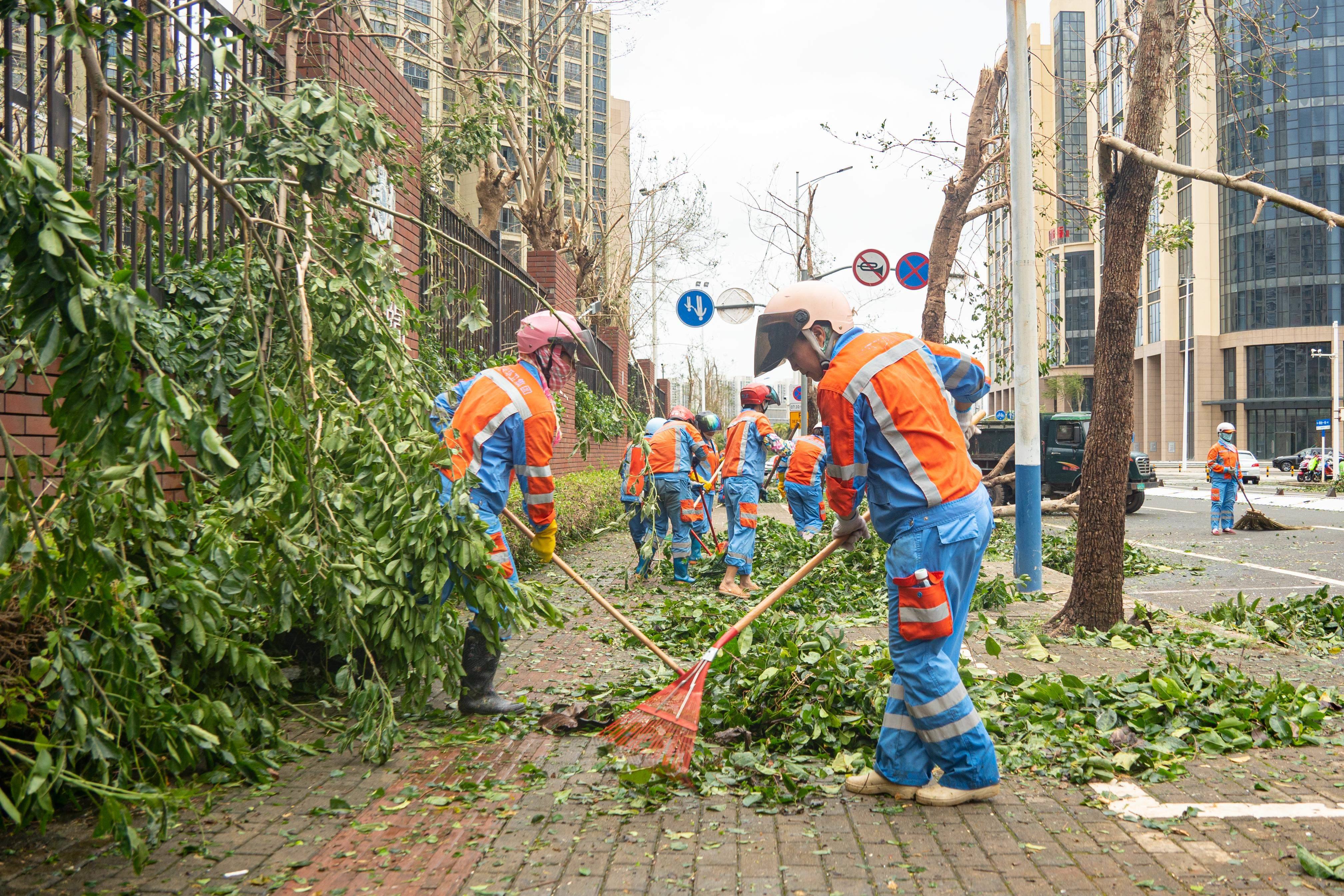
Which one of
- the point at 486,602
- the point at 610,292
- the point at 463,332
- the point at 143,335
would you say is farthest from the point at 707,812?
the point at 610,292

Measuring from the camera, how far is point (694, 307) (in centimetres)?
1527

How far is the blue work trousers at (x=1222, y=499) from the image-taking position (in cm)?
1678

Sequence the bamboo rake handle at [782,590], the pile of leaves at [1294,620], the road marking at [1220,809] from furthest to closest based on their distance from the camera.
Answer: the pile of leaves at [1294,620], the bamboo rake handle at [782,590], the road marking at [1220,809]

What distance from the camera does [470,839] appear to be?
372cm

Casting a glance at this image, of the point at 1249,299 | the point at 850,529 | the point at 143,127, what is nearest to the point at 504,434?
the point at 850,529

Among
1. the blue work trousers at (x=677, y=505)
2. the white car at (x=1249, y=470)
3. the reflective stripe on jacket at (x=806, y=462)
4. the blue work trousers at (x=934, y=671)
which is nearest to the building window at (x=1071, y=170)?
the reflective stripe on jacket at (x=806, y=462)

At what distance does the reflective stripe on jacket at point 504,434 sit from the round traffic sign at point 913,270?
937cm

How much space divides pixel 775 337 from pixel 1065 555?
9.70m

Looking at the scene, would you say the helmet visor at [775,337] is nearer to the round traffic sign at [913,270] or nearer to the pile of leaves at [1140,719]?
the pile of leaves at [1140,719]

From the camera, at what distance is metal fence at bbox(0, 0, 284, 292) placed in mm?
4699

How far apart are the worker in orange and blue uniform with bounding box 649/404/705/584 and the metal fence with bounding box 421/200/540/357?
1949 mm

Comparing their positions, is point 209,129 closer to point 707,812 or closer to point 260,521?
point 260,521

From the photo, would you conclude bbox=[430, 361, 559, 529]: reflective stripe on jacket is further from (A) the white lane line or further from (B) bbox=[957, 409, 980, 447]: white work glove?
(A) the white lane line

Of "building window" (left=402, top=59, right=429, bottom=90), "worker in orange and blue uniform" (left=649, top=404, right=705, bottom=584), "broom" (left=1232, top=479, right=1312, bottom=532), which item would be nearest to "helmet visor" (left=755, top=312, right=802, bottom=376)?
"worker in orange and blue uniform" (left=649, top=404, right=705, bottom=584)
